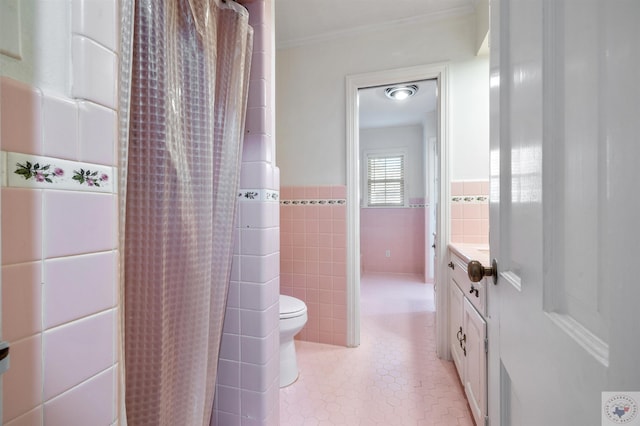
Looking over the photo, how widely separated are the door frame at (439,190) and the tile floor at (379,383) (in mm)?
189

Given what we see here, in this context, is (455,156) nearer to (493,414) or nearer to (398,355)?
(398,355)

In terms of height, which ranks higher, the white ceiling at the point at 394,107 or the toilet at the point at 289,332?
the white ceiling at the point at 394,107

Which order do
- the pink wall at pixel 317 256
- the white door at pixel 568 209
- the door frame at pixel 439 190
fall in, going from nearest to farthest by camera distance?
the white door at pixel 568 209
the door frame at pixel 439 190
the pink wall at pixel 317 256

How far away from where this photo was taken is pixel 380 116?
13.1ft

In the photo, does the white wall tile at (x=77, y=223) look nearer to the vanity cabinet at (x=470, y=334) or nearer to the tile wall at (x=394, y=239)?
the vanity cabinet at (x=470, y=334)

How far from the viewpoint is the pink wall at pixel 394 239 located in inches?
173

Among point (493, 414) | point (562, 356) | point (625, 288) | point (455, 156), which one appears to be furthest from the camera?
point (455, 156)

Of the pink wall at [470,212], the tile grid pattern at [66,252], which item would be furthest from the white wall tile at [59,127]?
the pink wall at [470,212]

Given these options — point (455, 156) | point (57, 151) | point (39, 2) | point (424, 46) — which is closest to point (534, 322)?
point (57, 151)

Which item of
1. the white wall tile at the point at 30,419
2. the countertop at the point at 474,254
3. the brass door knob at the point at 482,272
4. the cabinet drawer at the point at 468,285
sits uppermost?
the brass door knob at the point at 482,272

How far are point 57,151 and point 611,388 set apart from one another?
0.76 meters

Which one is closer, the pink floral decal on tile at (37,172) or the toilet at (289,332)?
the pink floral decal on tile at (37,172)

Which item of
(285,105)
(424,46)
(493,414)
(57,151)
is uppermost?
(424,46)

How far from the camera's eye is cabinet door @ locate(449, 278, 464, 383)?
5.07ft
